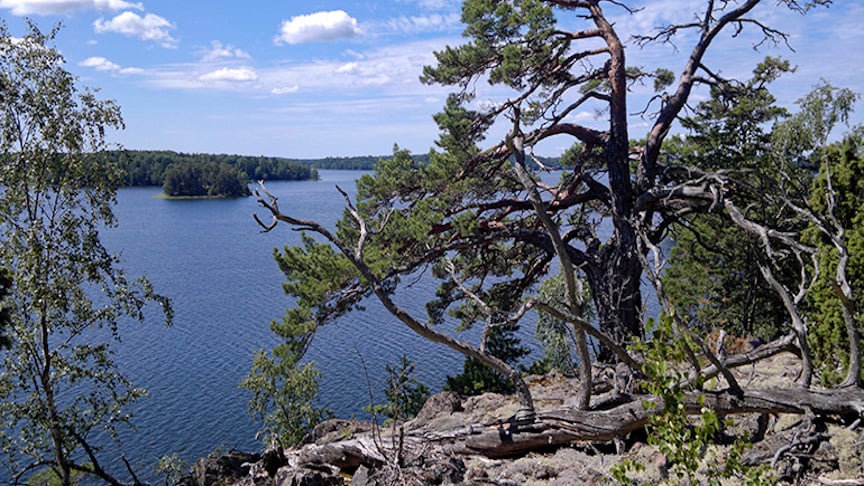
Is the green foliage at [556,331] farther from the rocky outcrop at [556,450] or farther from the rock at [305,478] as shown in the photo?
the rock at [305,478]

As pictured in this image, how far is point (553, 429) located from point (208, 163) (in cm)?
10025

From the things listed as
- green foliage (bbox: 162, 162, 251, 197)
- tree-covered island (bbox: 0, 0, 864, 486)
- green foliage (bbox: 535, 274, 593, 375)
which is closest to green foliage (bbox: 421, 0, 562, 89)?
tree-covered island (bbox: 0, 0, 864, 486)

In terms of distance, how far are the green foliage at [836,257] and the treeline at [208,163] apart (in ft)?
300

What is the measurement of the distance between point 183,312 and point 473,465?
25373 mm

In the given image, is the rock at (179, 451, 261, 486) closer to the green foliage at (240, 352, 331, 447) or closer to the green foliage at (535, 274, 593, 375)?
the green foliage at (240, 352, 331, 447)

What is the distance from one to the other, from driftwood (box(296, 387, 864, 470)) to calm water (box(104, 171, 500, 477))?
5.13 meters

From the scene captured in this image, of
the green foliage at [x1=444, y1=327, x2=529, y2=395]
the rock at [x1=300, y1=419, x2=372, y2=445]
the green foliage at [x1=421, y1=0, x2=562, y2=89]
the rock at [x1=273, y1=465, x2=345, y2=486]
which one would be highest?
the green foliage at [x1=421, y1=0, x2=562, y2=89]

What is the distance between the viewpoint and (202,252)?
1813 inches

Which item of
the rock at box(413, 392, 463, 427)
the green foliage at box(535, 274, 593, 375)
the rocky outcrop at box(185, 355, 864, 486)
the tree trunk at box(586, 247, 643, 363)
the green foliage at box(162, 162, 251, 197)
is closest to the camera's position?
the rocky outcrop at box(185, 355, 864, 486)

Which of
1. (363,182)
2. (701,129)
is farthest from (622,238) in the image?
(363,182)

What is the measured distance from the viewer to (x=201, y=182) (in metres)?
94.6

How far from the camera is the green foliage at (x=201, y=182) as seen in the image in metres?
92.9

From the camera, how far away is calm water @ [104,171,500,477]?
20.1 metres

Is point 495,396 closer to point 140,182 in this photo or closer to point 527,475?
point 527,475
